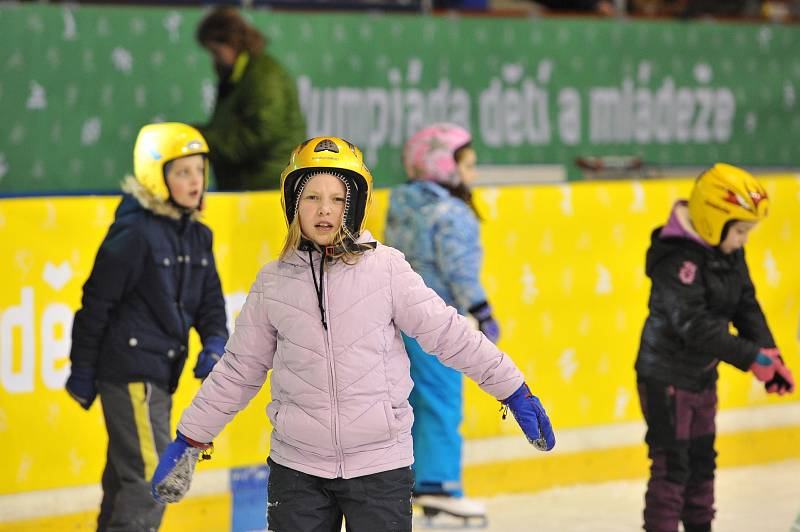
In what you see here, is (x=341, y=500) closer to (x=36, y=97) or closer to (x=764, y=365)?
(x=764, y=365)

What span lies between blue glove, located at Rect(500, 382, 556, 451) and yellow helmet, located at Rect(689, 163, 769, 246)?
1.58 metres

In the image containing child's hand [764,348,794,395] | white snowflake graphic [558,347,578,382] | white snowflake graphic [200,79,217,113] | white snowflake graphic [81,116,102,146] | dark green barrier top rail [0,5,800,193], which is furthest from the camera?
white snowflake graphic [200,79,217,113]

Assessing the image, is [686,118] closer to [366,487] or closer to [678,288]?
[678,288]

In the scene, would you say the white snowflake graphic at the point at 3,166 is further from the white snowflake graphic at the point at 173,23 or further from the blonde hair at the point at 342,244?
the blonde hair at the point at 342,244

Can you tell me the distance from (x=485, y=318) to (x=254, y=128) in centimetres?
236

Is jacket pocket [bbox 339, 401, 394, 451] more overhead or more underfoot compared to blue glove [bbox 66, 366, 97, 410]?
more underfoot

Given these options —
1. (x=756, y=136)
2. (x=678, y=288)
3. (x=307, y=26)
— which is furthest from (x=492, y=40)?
(x=678, y=288)

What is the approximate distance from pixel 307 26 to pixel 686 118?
3143 mm

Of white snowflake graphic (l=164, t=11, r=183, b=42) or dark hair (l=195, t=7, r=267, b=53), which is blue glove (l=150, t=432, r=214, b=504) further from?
white snowflake graphic (l=164, t=11, r=183, b=42)

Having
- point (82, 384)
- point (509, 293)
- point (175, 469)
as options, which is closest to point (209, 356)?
point (82, 384)

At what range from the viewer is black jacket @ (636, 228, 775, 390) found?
528 centimetres

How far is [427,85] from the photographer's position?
1001cm

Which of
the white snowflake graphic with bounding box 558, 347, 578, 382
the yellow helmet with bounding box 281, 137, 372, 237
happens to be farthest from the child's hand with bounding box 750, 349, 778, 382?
the yellow helmet with bounding box 281, 137, 372, 237

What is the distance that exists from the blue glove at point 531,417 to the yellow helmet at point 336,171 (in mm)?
599
